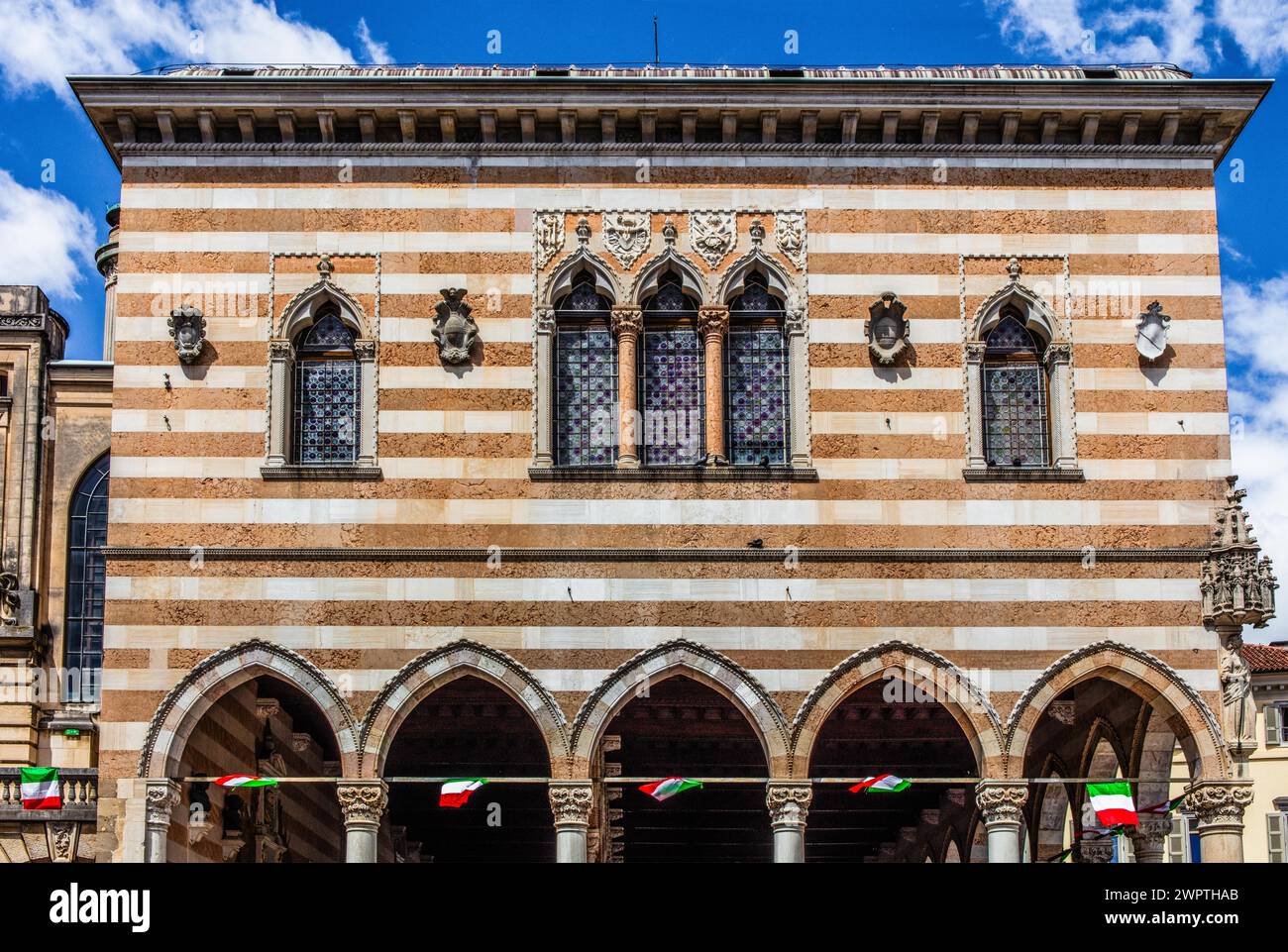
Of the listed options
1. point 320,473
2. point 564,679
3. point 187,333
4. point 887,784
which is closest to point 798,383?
point 564,679

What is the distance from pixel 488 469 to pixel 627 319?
2.89 metres

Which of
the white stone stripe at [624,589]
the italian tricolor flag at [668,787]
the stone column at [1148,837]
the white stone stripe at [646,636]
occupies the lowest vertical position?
the stone column at [1148,837]

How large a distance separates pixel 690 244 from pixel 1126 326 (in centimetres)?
630

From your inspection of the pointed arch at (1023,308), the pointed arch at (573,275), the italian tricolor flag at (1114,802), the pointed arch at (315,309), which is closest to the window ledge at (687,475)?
the pointed arch at (573,275)

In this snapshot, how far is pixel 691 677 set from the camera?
91.0 feet

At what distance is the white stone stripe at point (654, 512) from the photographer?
27922mm

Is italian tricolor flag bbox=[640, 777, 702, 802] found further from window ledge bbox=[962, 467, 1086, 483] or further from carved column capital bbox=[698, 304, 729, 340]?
carved column capital bbox=[698, 304, 729, 340]

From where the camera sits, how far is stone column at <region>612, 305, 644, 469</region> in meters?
28.3

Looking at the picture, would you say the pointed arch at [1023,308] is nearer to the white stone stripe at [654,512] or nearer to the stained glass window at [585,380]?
the white stone stripe at [654,512]

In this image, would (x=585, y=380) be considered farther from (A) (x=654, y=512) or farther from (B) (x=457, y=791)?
(B) (x=457, y=791)

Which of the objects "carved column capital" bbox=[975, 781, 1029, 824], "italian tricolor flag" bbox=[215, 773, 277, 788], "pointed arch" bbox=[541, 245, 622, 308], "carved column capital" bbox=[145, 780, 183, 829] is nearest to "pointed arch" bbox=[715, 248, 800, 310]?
"pointed arch" bbox=[541, 245, 622, 308]

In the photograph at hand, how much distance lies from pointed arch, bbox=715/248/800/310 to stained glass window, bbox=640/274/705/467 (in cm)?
58

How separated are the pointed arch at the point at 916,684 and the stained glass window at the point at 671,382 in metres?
3.67
